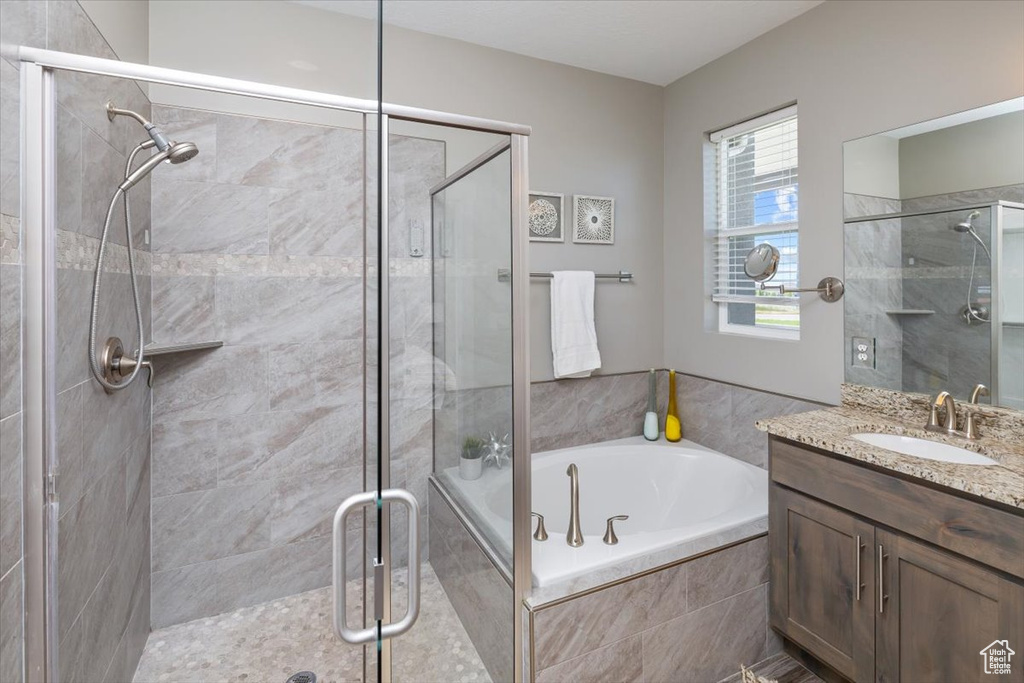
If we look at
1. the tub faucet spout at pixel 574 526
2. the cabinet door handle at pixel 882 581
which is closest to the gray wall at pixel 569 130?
Answer: the tub faucet spout at pixel 574 526

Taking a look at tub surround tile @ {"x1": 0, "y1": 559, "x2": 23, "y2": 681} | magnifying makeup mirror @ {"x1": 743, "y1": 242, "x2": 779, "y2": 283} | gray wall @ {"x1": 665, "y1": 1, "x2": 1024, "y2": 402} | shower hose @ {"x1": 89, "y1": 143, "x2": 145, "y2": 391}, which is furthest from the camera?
magnifying makeup mirror @ {"x1": 743, "y1": 242, "x2": 779, "y2": 283}

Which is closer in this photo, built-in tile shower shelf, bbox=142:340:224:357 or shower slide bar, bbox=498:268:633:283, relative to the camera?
built-in tile shower shelf, bbox=142:340:224:357

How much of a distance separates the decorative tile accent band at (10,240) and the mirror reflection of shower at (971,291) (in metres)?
2.52

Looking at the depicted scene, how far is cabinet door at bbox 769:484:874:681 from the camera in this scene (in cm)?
148

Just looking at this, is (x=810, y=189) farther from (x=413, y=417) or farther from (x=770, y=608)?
(x=413, y=417)

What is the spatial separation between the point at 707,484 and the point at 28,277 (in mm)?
2532

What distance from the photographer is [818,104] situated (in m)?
2.11

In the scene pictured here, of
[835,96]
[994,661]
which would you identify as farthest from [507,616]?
[835,96]

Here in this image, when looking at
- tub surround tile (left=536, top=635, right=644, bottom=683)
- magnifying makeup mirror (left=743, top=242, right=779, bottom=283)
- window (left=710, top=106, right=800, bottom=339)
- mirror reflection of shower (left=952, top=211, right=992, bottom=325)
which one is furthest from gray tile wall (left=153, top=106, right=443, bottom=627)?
window (left=710, top=106, right=800, bottom=339)

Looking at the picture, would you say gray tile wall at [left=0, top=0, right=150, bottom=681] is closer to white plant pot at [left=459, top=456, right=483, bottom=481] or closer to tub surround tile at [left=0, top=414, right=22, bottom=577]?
tub surround tile at [left=0, top=414, right=22, bottom=577]

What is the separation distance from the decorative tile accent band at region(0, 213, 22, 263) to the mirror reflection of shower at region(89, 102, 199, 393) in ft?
0.34

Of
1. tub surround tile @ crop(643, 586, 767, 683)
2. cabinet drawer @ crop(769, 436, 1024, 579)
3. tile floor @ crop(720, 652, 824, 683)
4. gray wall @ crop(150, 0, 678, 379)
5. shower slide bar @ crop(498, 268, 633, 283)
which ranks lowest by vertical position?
tile floor @ crop(720, 652, 824, 683)

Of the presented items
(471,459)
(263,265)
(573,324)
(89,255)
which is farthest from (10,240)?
(573,324)

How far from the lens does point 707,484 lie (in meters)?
2.41
